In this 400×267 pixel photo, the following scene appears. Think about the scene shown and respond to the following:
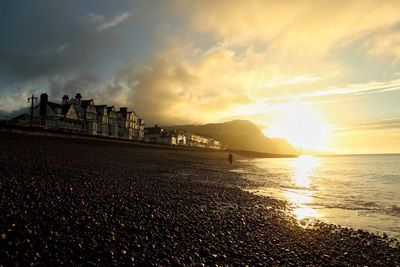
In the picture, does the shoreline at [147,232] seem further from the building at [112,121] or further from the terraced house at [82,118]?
the building at [112,121]

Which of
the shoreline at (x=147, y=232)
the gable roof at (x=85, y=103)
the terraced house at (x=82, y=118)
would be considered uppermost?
the gable roof at (x=85, y=103)

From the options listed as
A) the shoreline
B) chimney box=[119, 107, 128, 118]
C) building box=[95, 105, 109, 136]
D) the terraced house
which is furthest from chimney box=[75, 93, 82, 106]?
the shoreline

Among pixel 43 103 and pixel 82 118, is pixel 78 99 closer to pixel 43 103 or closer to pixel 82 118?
pixel 82 118

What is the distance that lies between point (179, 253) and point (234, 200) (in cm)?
1173

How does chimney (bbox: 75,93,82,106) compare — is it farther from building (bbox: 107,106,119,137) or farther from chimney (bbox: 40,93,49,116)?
building (bbox: 107,106,119,137)

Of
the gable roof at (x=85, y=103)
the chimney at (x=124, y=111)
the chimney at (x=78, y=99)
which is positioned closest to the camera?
the chimney at (x=78, y=99)

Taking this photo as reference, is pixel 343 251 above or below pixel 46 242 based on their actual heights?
below

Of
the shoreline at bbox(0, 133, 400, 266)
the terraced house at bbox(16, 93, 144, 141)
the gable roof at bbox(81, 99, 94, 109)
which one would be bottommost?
the shoreline at bbox(0, 133, 400, 266)

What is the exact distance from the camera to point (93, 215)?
36.4 ft

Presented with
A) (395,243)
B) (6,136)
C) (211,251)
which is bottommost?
(395,243)

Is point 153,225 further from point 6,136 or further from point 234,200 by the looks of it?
point 6,136

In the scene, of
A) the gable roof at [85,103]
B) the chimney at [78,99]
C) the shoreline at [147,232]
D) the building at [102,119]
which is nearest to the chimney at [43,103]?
the chimney at [78,99]

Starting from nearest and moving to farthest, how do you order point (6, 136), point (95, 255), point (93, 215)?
point (95, 255)
point (93, 215)
point (6, 136)

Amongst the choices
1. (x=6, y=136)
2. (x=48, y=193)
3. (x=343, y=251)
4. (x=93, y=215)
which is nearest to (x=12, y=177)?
(x=48, y=193)
